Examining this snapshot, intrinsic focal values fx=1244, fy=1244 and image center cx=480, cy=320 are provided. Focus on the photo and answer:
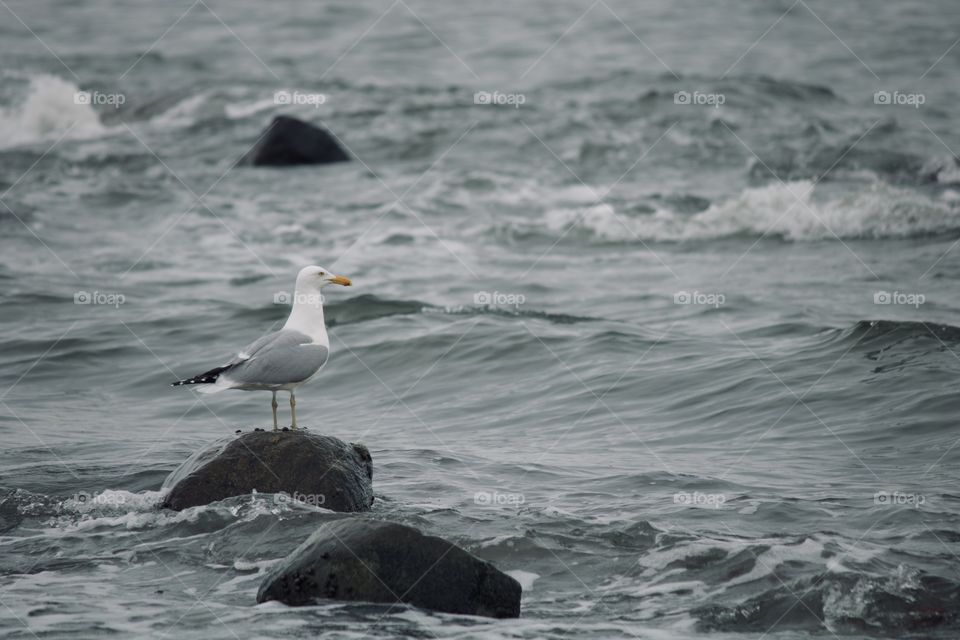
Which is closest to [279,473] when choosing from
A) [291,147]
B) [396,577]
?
[396,577]

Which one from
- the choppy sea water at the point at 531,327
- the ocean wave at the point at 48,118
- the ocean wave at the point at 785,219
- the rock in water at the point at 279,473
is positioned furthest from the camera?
the ocean wave at the point at 48,118

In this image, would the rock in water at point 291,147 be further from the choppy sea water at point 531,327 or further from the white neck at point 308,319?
the white neck at point 308,319

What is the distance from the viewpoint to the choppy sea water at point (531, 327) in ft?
23.7

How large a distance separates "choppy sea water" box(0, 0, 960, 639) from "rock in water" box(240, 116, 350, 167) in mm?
648

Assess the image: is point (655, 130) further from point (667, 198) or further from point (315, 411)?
point (315, 411)

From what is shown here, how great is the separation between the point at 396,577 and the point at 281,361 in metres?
2.07

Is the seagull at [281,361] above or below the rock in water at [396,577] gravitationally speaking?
above

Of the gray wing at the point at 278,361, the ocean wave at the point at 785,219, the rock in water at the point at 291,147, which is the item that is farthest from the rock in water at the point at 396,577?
the rock in water at the point at 291,147

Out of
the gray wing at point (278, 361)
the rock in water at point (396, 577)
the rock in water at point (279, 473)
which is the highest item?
the gray wing at point (278, 361)

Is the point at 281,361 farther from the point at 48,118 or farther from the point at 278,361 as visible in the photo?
the point at 48,118

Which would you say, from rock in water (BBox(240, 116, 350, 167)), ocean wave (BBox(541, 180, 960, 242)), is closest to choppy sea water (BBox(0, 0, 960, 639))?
ocean wave (BBox(541, 180, 960, 242))

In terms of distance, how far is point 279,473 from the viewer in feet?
26.3

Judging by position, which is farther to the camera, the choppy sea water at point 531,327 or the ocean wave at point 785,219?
the ocean wave at point 785,219

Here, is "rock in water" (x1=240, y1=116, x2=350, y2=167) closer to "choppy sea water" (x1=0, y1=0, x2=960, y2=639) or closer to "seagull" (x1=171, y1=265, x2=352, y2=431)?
"choppy sea water" (x1=0, y1=0, x2=960, y2=639)
